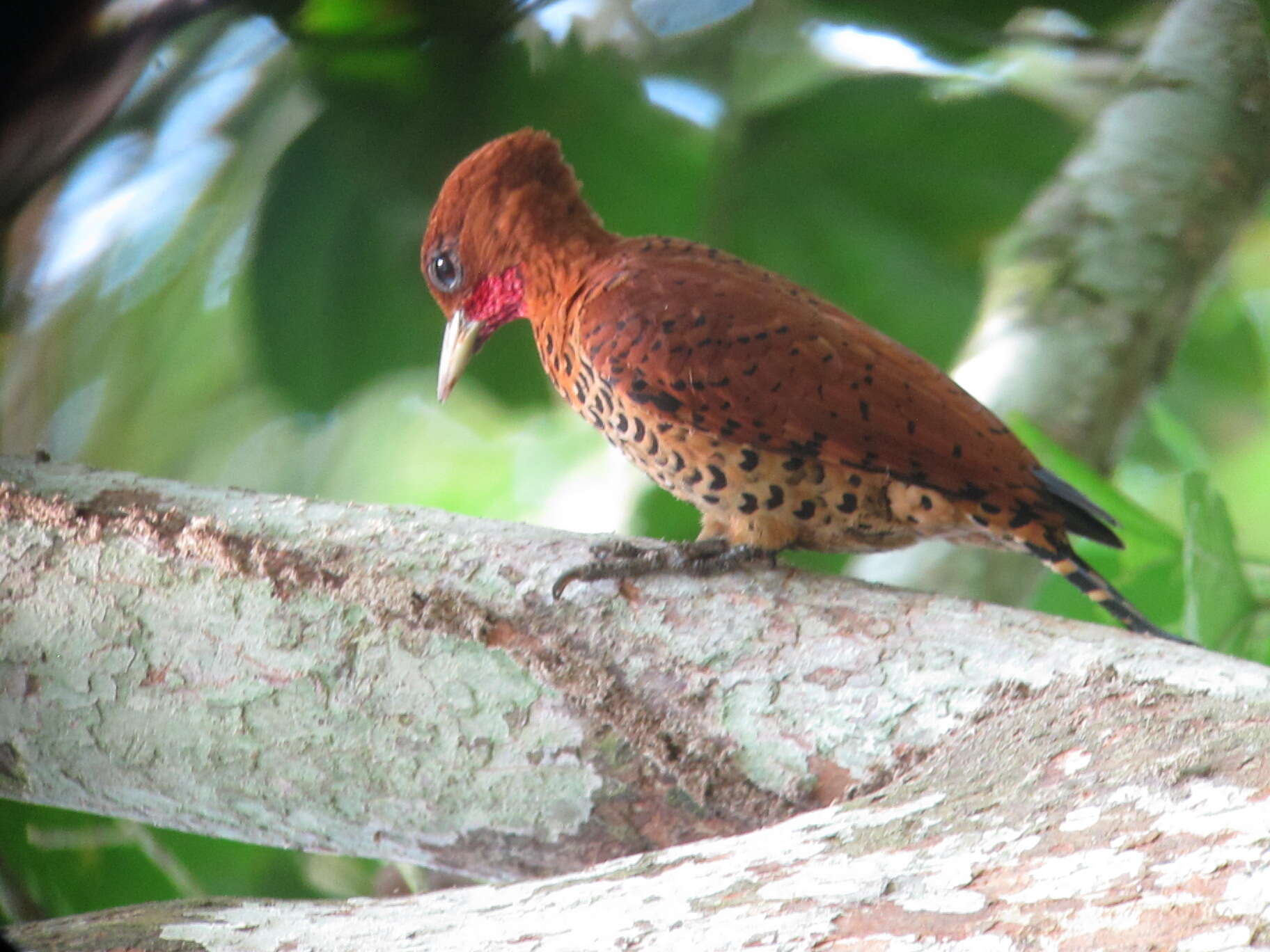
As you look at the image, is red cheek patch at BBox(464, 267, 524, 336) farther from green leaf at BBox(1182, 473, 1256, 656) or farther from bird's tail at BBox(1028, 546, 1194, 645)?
green leaf at BBox(1182, 473, 1256, 656)

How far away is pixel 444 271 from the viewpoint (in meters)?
0.98

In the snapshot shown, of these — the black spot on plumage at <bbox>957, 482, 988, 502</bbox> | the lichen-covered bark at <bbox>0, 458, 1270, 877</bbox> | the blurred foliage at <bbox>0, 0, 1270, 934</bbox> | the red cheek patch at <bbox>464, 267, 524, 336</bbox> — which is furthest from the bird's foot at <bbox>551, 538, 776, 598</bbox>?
the blurred foliage at <bbox>0, 0, 1270, 934</bbox>

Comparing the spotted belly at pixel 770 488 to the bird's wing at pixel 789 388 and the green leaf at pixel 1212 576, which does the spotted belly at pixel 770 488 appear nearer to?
the bird's wing at pixel 789 388

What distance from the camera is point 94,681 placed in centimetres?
Answer: 77

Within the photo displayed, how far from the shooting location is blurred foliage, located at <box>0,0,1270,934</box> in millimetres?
1022

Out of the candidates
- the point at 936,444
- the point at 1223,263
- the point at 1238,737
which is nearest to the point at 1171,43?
the point at 1223,263

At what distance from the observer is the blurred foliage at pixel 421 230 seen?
3.35 feet

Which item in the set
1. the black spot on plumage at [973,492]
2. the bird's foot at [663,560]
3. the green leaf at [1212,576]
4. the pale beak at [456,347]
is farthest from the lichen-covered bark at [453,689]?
the green leaf at [1212,576]

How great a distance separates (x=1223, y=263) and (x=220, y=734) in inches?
52.5

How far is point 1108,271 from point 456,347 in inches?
32.0

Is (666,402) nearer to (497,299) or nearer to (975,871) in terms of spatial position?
(497,299)

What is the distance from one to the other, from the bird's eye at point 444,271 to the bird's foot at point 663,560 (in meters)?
0.30

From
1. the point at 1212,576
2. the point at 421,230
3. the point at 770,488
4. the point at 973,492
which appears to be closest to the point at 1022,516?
the point at 973,492

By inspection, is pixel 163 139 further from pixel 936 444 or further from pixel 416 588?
pixel 936 444
